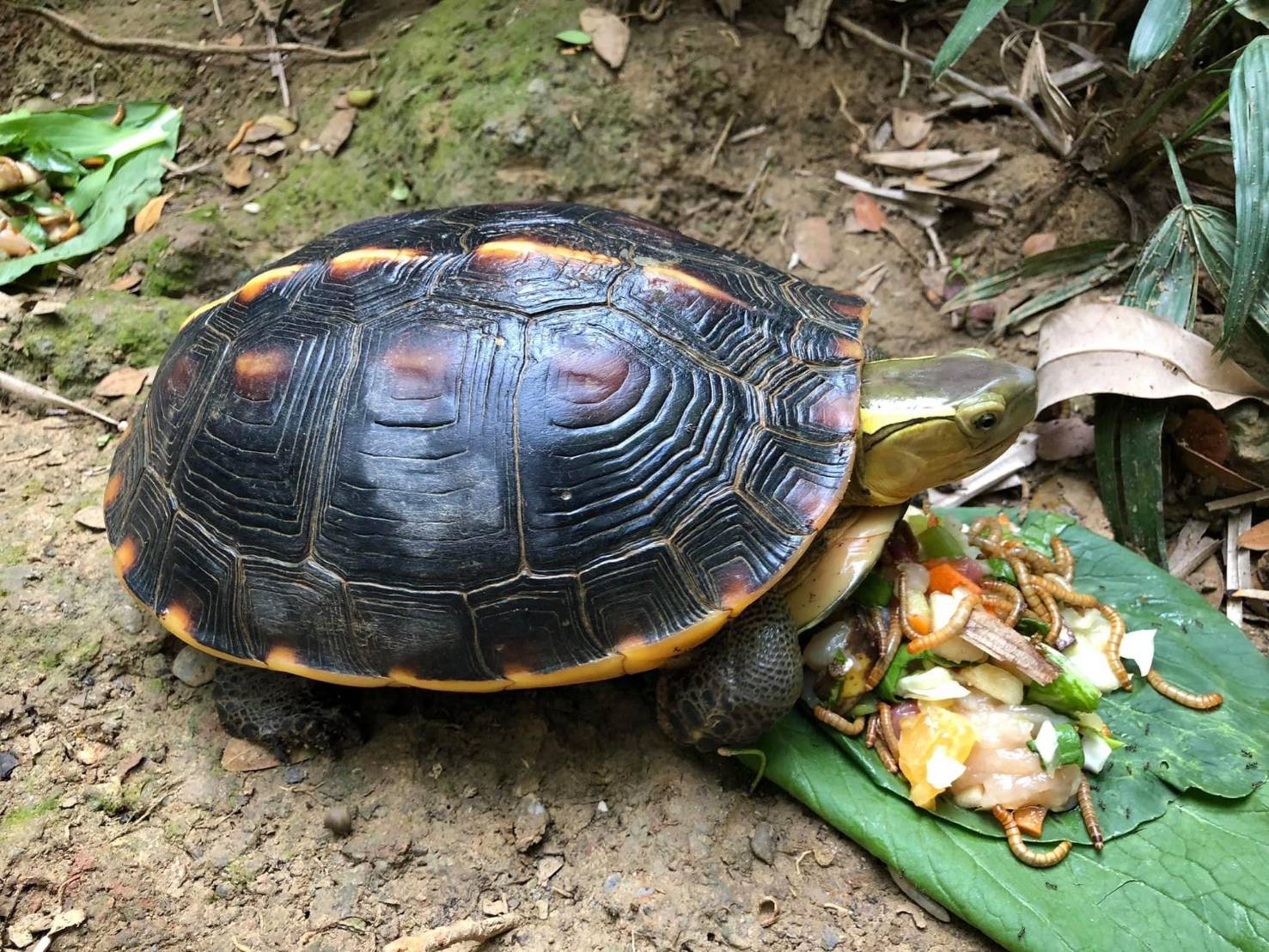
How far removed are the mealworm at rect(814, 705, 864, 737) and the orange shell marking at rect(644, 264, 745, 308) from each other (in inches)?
53.0

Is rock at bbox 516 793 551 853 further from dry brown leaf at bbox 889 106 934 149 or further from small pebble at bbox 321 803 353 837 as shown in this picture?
dry brown leaf at bbox 889 106 934 149

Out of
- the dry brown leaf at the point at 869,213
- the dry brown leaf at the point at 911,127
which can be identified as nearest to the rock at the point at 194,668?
the dry brown leaf at the point at 869,213

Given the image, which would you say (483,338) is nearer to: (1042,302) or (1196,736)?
(1196,736)

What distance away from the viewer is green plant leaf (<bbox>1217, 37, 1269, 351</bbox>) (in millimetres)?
2941

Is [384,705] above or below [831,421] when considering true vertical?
below

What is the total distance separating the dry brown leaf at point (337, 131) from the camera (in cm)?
462

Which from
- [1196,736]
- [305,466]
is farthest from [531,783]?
[1196,736]

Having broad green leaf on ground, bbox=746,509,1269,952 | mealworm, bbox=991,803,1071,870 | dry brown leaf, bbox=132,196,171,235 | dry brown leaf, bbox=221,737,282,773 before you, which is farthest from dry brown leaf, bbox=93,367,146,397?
mealworm, bbox=991,803,1071,870

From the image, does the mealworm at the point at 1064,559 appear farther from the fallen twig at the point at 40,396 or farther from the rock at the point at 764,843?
the fallen twig at the point at 40,396

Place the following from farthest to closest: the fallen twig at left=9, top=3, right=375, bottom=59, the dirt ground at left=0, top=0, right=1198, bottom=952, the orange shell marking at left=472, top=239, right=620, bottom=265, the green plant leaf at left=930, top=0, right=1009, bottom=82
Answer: the fallen twig at left=9, top=3, right=375, bottom=59
the green plant leaf at left=930, top=0, right=1009, bottom=82
the orange shell marking at left=472, top=239, right=620, bottom=265
the dirt ground at left=0, top=0, right=1198, bottom=952

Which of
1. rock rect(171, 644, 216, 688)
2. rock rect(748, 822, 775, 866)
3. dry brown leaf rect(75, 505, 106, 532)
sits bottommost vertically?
rock rect(748, 822, 775, 866)

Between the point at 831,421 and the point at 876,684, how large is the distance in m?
0.91

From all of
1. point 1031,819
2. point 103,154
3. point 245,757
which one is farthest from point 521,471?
point 103,154

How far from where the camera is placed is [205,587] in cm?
254
